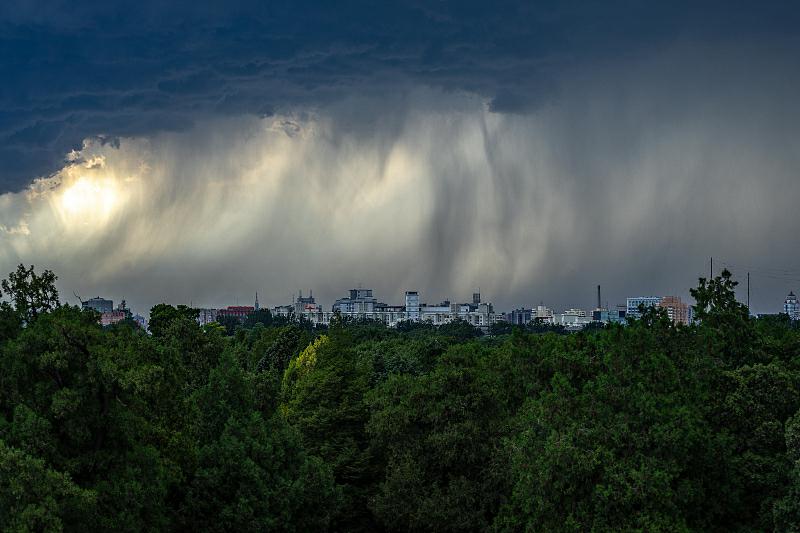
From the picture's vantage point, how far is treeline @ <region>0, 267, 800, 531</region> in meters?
24.6

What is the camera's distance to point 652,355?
98.0 feet

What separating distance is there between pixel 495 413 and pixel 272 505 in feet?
43.2

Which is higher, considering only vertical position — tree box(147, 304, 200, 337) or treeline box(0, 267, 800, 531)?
tree box(147, 304, 200, 337)

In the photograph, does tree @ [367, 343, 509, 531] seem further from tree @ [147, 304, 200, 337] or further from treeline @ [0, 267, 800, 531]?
tree @ [147, 304, 200, 337]

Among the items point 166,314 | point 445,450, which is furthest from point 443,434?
point 166,314

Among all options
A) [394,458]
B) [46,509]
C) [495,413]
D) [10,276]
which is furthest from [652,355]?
[10,276]

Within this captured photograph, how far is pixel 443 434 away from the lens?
38.3 metres

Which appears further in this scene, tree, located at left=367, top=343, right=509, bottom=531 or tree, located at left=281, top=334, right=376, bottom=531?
tree, located at left=281, top=334, right=376, bottom=531

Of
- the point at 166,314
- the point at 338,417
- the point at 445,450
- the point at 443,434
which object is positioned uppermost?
the point at 166,314

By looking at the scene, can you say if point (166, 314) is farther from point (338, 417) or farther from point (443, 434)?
point (443, 434)

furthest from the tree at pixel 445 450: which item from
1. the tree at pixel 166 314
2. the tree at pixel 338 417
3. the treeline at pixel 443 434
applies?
the tree at pixel 166 314

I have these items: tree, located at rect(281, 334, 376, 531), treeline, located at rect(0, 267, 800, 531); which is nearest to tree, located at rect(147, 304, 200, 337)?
tree, located at rect(281, 334, 376, 531)

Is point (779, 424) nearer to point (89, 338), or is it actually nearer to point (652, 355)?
point (652, 355)

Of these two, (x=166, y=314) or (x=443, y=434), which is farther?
(x=166, y=314)
